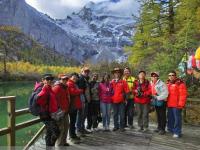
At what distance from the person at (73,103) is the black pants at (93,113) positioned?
136 centimetres

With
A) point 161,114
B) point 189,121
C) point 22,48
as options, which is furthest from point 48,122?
point 22,48

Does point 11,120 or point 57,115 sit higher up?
point 57,115

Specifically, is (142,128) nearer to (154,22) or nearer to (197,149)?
(197,149)

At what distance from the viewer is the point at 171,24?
77.7 feet

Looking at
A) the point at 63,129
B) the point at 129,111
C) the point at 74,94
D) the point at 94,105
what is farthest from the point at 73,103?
the point at 129,111

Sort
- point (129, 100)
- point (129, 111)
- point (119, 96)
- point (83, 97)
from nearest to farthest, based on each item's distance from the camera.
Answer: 1. point (83, 97)
2. point (119, 96)
3. point (129, 100)
4. point (129, 111)

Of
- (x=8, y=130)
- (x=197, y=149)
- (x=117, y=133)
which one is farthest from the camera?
(x=117, y=133)

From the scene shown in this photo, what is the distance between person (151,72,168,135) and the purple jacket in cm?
114

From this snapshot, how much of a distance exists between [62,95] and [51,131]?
0.85 metres

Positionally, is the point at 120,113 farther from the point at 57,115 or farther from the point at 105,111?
the point at 57,115

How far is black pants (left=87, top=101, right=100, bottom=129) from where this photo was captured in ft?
35.2

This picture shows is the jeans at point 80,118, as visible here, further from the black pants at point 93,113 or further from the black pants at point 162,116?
the black pants at point 162,116

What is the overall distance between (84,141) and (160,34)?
1567 cm

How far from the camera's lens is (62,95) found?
27.1 ft
